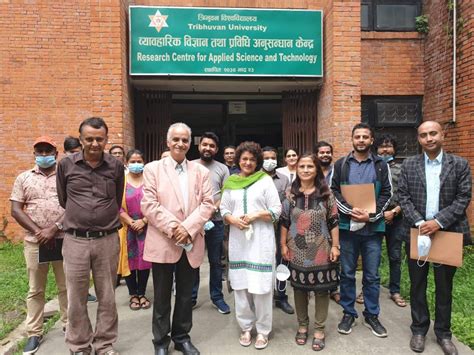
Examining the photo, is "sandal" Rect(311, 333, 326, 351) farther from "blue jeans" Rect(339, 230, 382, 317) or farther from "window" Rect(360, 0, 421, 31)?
"window" Rect(360, 0, 421, 31)

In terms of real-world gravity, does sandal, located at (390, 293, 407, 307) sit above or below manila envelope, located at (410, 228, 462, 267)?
below

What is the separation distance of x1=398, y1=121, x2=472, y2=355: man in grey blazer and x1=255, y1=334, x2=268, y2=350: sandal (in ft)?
4.45

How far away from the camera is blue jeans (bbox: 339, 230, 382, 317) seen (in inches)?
143

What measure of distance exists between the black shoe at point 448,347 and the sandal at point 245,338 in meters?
1.75

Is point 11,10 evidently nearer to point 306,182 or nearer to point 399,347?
point 306,182

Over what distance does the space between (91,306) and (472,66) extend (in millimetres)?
7087

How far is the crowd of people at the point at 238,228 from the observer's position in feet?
10.1

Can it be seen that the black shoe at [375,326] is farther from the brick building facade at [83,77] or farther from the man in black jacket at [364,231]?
the brick building facade at [83,77]

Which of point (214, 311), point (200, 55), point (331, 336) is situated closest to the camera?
point (331, 336)

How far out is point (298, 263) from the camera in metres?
3.35

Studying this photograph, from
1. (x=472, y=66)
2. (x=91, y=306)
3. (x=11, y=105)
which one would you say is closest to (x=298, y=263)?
(x=91, y=306)

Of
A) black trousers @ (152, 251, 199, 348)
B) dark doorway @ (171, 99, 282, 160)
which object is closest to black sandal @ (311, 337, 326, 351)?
black trousers @ (152, 251, 199, 348)

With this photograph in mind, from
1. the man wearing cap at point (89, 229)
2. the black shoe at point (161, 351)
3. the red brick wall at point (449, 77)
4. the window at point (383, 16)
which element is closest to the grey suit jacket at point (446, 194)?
the black shoe at point (161, 351)

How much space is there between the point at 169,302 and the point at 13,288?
2.93 meters
